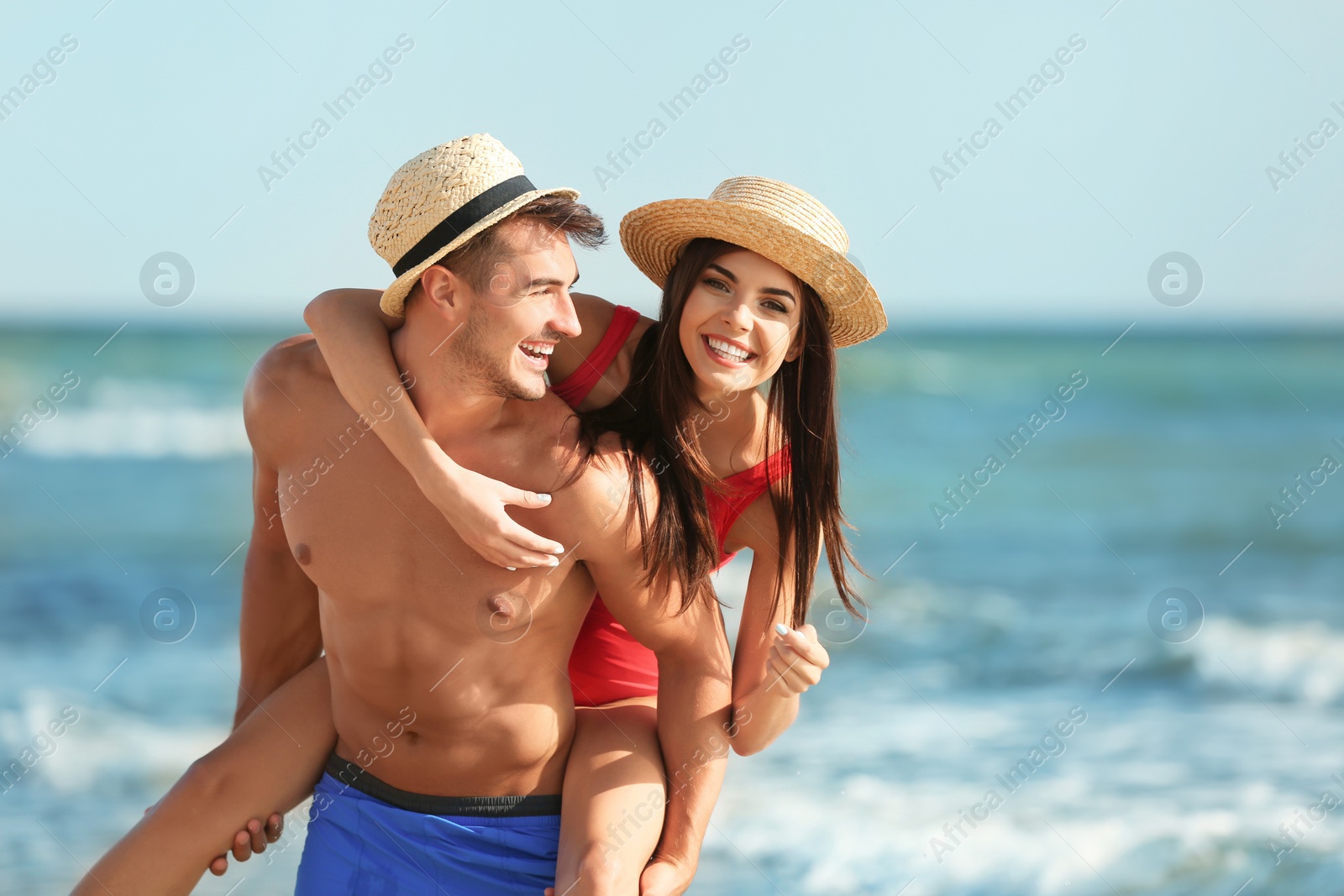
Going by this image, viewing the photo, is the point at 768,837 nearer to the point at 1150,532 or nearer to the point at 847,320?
the point at 847,320

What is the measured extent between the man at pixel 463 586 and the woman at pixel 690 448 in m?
0.10

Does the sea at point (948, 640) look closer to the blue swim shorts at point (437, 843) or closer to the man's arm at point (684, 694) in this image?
the man's arm at point (684, 694)

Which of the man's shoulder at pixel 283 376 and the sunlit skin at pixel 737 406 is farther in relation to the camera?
the man's shoulder at pixel 283 376

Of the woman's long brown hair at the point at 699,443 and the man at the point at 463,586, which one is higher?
the woman's long brown hair at the point at 699,443

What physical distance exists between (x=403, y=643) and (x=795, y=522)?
1.06 meters

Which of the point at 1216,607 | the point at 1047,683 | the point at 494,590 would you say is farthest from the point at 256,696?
the point at 1216,607

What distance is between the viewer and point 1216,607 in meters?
12.3

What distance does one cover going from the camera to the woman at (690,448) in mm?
2980

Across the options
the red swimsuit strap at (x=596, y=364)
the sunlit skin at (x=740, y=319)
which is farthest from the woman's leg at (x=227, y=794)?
the sunlit skin at (x=740, y=319)

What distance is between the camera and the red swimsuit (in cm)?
340

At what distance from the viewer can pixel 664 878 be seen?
3043 millimetres

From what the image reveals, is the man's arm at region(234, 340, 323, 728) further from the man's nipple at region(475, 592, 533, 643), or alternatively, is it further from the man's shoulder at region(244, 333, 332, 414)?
the man's nipple at region(475, 592, 533, 643)

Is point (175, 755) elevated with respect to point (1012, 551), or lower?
lower

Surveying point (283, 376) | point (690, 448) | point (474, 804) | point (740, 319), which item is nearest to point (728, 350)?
point (740, 319)
